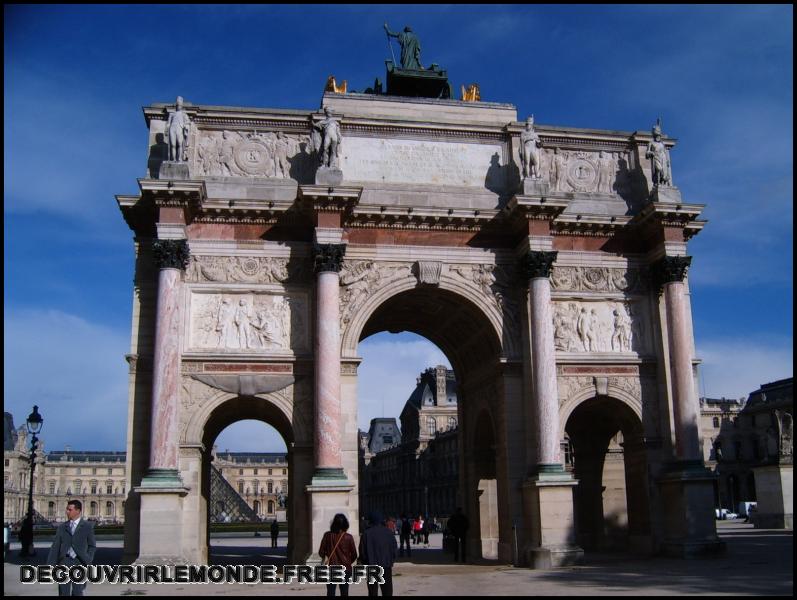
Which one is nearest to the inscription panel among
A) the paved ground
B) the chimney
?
the paved ground

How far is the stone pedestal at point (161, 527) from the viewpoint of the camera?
21.2m

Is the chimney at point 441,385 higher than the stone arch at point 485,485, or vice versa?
the chimney at point 441,385

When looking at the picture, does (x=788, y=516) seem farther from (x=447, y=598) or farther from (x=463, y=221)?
(x=447, y=598)

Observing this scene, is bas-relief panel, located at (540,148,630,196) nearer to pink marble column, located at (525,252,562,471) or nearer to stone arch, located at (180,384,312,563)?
pink marble column, located at (525,252,562,471)

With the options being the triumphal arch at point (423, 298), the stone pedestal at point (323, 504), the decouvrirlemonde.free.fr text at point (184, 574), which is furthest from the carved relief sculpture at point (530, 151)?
the decouvrirlemonde.free.fr text at point (184, 574)

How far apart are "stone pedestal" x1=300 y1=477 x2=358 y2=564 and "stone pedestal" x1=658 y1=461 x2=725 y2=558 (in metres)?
9.41

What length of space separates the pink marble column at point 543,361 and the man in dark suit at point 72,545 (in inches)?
588

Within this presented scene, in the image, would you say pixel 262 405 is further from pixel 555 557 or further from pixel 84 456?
pixel 84 456

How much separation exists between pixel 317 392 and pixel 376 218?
553 centimetres

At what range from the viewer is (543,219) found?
25469 mm

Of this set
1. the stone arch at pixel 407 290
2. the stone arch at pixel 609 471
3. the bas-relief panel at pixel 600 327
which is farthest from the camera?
the stone arch at pixel 609 471

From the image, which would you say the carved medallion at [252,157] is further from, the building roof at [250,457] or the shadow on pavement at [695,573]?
the building roof at [250,457]

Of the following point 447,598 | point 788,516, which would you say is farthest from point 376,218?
point 788,516

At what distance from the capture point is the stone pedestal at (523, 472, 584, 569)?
22.9 meters
